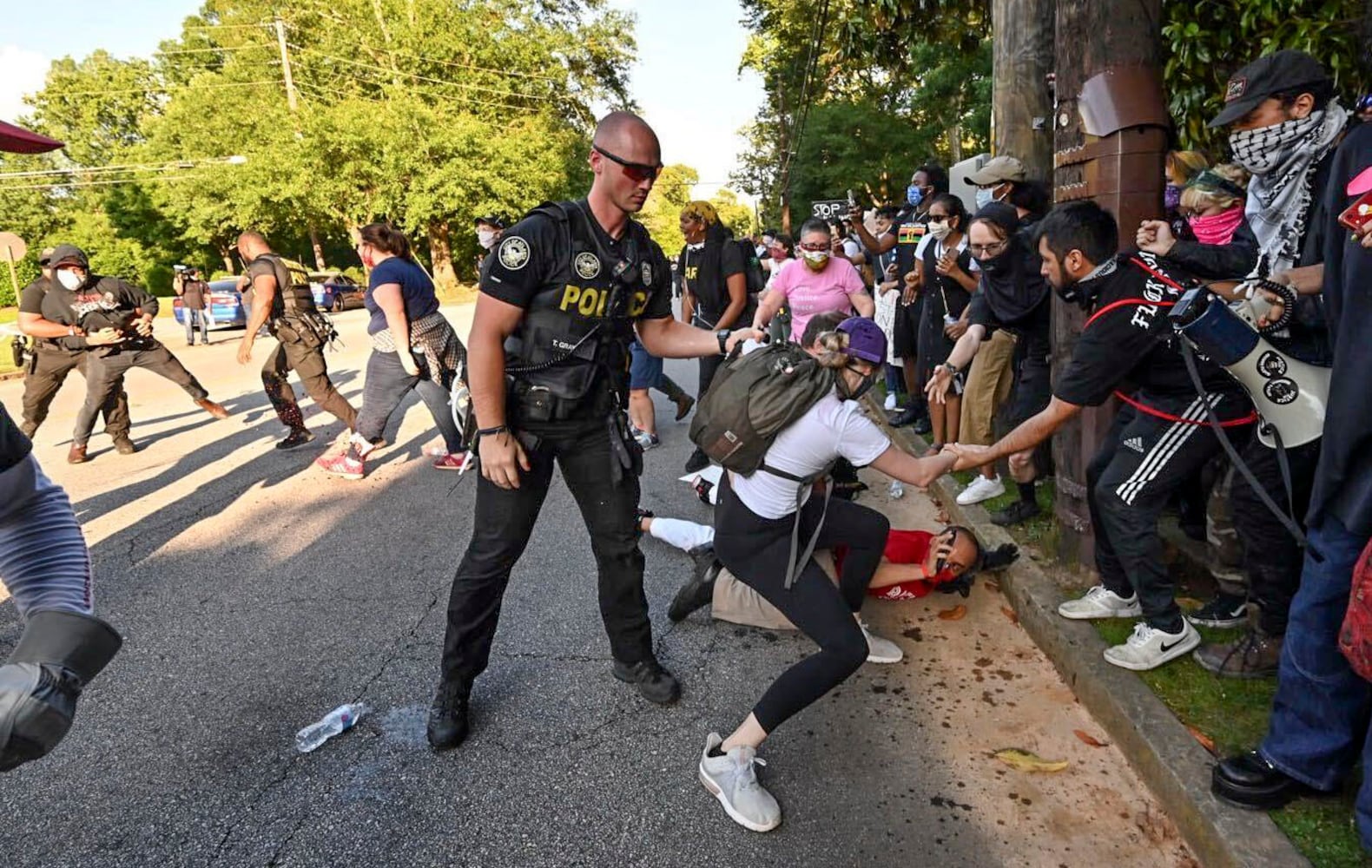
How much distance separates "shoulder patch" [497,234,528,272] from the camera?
8.16ft

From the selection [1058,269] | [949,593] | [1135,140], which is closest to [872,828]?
[949,593]

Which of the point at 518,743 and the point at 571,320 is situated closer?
the point at 571,320

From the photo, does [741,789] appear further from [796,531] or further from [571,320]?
[571,320]

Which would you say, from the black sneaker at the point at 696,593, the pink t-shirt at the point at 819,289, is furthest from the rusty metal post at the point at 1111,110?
the pink t-shirt at the point at 819,289

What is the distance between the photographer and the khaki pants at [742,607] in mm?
3455

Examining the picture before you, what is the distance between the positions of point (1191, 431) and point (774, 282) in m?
3.73

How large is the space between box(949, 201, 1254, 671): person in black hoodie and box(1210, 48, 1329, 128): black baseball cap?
0.54 metres

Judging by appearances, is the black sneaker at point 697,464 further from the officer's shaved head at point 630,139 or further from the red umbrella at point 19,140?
the red umbrella at point 19,140

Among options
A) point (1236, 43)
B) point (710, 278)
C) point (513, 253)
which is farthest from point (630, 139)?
Result: point (1236, 43)

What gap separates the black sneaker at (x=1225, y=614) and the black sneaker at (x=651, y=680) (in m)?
2.06

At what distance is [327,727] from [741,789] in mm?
1582

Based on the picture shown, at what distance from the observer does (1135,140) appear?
10.0ft

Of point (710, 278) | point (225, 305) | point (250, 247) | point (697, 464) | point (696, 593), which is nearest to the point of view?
point (696, 593)

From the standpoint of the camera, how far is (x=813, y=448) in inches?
101
